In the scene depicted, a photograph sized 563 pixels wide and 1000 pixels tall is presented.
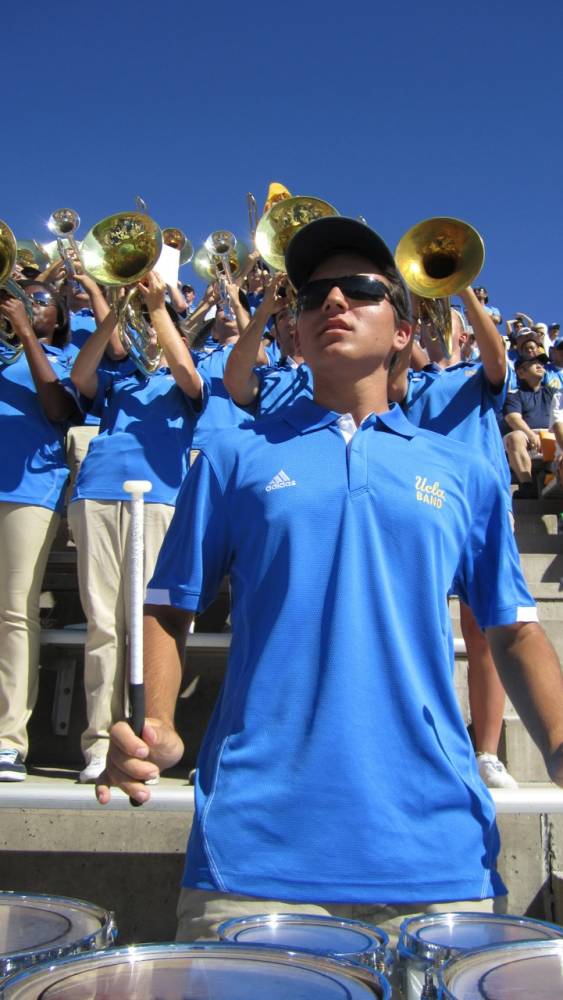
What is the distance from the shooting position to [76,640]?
4543 millimetres

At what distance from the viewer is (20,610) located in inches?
173

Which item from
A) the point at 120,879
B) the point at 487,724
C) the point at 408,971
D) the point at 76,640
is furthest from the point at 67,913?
the point at 76,640

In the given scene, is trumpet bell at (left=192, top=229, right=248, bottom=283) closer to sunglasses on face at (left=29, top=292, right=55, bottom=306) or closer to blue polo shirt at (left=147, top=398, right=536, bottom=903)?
sunglasses on face at (left=29, top=292, right=55, bottom=306)

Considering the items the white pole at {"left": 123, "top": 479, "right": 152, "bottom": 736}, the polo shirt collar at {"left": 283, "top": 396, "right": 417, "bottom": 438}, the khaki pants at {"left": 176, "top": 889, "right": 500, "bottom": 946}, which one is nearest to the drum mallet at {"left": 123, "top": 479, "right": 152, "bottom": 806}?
the white pole at {"left": 123, "top": 479, "right": 152, "bottom": 736}

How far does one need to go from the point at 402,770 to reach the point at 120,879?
1.82m

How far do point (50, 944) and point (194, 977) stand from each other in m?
0.25

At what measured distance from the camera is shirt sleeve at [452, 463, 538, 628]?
197cm

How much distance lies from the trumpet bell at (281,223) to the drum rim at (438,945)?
531cm

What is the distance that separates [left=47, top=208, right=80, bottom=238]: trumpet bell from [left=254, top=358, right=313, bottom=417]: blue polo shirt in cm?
469

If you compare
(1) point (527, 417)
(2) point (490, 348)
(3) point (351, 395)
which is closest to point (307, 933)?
(3) point (351, 395)

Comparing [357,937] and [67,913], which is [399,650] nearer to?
[357,937]

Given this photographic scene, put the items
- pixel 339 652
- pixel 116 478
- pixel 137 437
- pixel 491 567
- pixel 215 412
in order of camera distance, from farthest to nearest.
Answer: pixel 215 412 → pixel 137 437 → pixel 116 478 → pixel 491 567 → pixel 339 652

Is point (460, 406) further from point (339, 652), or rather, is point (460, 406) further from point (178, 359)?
point (339, 652)

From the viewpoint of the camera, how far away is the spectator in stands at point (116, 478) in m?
4.27
